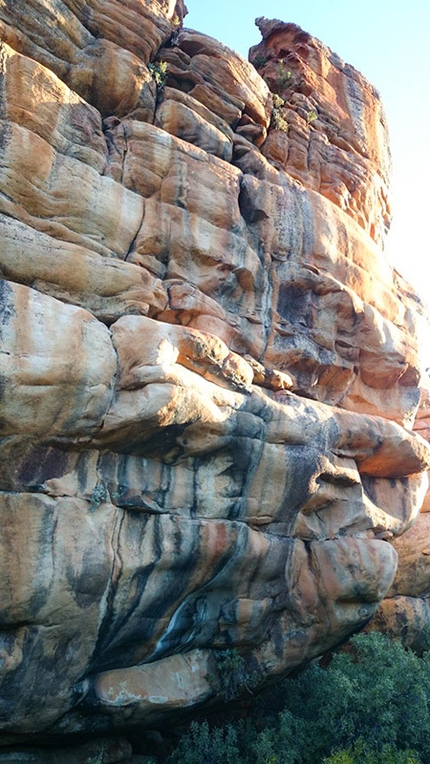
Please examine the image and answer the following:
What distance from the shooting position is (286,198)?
19375 millimetres

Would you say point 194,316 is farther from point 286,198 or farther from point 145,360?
point 286,198

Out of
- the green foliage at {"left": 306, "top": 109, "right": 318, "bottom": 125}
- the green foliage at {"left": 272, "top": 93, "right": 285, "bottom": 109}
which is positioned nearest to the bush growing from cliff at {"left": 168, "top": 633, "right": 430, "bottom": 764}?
the green foliage at {"left": 306, "top": 109, "right": 318, "bottom": 125}

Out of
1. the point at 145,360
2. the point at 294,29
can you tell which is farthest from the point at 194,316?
the point at 294,29

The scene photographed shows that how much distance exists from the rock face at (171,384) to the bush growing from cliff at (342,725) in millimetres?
1016

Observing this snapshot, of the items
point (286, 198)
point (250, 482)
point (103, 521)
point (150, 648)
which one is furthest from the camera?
point (286, 198)

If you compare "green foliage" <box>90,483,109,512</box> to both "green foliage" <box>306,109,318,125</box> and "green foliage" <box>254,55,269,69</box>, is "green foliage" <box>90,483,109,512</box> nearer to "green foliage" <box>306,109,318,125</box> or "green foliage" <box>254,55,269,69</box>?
"green foliage" <box>306,109,318,125</box>

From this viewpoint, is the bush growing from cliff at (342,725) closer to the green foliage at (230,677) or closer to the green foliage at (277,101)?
the green foliage at (230,677)

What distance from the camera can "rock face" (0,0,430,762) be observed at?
12797 mm

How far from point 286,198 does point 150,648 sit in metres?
13.6

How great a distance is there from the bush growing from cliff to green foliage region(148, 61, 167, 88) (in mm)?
17509

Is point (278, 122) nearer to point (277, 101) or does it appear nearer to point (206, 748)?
point (277, 101)

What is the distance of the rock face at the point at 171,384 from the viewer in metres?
A: 12.8

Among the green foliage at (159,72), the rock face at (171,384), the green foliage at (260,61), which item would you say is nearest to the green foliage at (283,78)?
the green foliage at (260,61)

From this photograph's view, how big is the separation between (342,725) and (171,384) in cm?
975
